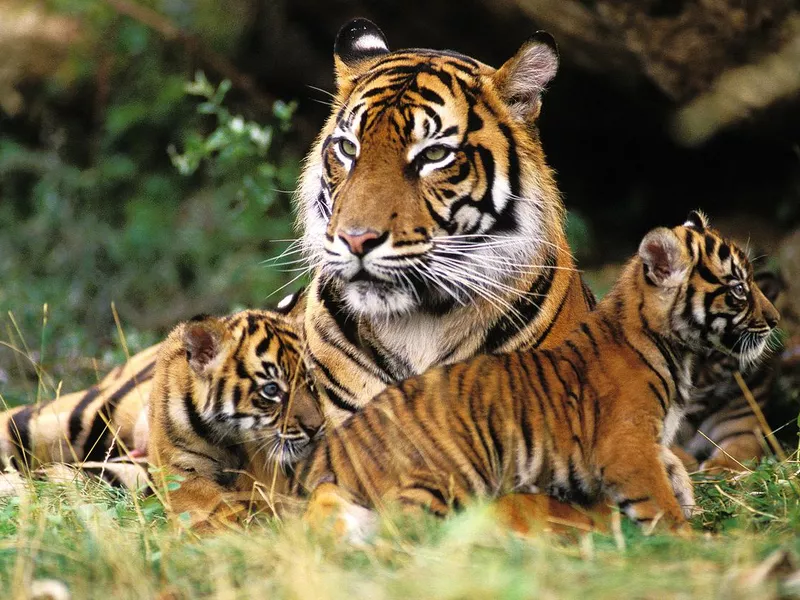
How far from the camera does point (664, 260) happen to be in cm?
340

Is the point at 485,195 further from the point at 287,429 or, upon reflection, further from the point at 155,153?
the point at 155,153

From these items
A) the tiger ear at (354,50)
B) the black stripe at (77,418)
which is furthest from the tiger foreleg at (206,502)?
the tiger ear at (354,50)

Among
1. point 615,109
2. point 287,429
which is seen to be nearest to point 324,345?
point 287,429

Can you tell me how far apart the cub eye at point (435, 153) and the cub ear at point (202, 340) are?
0.86 metres

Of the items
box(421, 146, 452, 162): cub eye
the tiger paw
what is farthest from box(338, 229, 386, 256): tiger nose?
the tiger paw

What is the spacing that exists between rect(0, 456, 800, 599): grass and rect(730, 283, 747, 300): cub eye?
689 millimetres

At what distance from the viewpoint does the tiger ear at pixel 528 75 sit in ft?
11.4

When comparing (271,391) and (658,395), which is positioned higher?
(658,395)

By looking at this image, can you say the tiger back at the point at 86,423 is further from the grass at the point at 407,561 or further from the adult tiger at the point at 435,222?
the grass at the point at 407,561

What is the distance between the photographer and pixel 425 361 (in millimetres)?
3521

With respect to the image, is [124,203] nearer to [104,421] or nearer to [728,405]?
[104,421]

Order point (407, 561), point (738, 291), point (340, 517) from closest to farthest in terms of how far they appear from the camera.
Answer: point (407, 561), point (340, 517), point (738, 291)

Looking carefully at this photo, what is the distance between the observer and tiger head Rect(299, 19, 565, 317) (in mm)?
3258

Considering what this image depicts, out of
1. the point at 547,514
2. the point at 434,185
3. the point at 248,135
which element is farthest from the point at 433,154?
the point at 248,135
